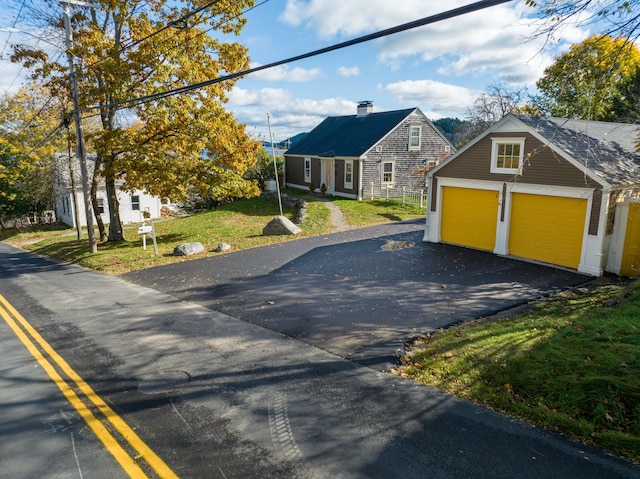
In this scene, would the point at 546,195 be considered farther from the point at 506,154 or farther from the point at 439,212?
the point at 439,212

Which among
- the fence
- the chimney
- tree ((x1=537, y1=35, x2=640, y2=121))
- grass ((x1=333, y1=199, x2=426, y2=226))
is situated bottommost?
grass ((x1=333, y1=199, x2=426, y2=226))

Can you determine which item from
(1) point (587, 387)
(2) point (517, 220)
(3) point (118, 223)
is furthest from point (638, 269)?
(3) point (118, 223)

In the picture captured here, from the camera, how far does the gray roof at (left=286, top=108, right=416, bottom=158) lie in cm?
2989

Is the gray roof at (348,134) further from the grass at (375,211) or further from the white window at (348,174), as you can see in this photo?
the grass at (375,211)

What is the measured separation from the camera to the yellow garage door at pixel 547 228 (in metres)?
13.5

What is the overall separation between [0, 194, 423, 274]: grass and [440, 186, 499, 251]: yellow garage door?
641 cm

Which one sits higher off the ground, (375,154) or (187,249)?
(375,154)

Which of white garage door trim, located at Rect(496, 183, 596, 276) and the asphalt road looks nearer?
the asphalt road

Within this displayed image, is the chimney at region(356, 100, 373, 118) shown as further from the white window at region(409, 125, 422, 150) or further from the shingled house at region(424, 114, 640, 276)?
the shingled house at region(424, 114, 640, 276)

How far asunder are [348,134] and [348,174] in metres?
4.66

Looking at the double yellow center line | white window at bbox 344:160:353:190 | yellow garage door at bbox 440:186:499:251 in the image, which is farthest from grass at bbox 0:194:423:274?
the double yellow center line

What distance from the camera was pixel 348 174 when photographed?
29953 millimetres

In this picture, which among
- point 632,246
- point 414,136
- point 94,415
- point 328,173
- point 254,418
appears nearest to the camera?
point 254,418

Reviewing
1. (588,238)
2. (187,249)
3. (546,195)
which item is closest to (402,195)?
(546,195)
